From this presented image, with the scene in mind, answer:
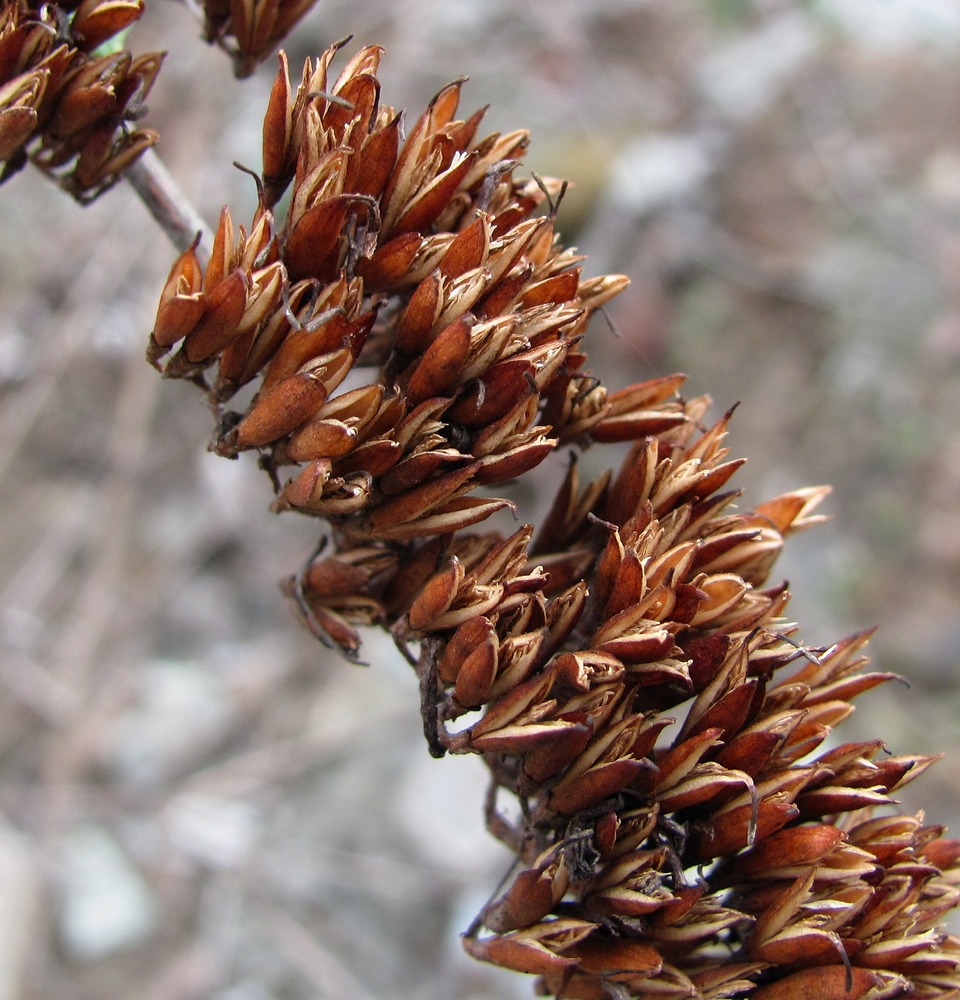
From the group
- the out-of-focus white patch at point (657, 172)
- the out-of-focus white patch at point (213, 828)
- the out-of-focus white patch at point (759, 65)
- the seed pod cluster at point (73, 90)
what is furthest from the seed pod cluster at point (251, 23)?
the out-of-focus white patch at point (759, 65)

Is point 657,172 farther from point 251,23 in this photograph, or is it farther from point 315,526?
point 251,23

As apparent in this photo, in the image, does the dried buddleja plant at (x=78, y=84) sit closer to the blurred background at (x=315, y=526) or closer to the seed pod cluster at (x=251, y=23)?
the seed pod cluster at (x=251, y=23)

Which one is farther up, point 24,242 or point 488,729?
point 24,242

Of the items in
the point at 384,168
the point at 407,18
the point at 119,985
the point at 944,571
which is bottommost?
the point at 119,985

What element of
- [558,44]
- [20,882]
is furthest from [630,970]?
[558,44]

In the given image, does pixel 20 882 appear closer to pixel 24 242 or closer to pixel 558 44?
pixel 24 242

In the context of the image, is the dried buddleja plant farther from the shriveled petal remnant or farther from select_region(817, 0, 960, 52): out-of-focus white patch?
select_region(817, 0, 960, 52): out-of-focus white patch

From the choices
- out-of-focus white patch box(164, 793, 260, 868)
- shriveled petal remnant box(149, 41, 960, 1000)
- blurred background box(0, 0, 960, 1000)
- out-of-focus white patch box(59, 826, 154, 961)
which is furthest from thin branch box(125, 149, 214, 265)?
out-of-focus white patch box(59, 826, 154, 961)

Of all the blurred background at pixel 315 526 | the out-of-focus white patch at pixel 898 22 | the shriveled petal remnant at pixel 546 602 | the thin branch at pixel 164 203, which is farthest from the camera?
the out-of-focus white patch at pixel 898 22
